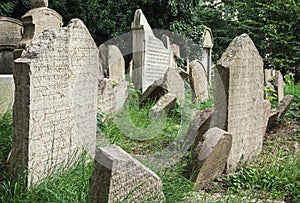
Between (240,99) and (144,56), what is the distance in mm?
4608

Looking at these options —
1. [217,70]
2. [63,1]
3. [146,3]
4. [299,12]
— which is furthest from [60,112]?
[299,12]

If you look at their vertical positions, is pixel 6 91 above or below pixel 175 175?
above

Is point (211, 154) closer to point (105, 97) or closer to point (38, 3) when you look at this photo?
point (105, 97)

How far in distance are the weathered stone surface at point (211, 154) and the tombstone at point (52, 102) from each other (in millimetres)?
1115

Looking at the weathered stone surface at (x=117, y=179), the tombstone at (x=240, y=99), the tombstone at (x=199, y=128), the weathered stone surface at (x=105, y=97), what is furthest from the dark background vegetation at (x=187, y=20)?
the weathered stone surface at (x=117, y=179)

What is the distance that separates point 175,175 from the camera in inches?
155

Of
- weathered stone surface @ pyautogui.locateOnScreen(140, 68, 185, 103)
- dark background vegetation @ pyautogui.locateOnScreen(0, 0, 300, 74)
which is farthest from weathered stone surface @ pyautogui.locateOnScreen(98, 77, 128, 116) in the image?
dark background vegetation @ pyautogui.locateOnScreen(0, 0, 300, 74)

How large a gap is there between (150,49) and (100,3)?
570cm

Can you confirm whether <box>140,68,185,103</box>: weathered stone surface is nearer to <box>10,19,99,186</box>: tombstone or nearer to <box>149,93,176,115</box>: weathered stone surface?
<box>149,93,176,115</box>: weathered stone surface

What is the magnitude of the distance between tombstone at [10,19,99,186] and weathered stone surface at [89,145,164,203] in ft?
2.61

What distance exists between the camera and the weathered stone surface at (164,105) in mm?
6445

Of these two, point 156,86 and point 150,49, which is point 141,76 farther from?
point 156,86

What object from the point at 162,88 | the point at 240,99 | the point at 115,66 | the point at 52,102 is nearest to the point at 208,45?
the point at 115,66

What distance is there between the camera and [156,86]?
7.36 m
